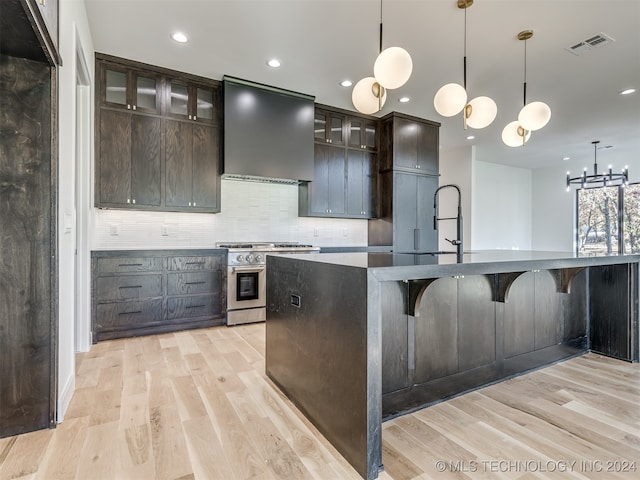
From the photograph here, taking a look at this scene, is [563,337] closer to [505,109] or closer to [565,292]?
[565,292]

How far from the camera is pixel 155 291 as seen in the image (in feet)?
11.4

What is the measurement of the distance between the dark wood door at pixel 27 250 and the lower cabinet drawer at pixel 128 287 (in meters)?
1.67

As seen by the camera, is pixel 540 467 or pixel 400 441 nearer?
pixel 540 467

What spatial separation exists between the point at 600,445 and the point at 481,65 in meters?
3.50

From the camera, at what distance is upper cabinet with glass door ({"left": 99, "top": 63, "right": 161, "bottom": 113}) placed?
346cm

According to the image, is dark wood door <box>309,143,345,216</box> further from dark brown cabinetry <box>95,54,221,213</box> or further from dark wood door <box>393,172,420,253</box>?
dark brown cabinetry <box>95,54,221,213</box>

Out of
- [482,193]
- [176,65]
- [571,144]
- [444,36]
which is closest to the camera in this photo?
[444,36]

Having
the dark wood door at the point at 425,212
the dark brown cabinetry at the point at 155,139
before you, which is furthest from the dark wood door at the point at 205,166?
the dark wood door at the point at 425,212

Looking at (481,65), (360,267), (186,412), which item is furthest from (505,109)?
(186,412)

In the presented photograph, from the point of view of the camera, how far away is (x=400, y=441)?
63.1 inches

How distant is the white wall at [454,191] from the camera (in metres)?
7.00

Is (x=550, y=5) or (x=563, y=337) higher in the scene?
(x=550, y=5)

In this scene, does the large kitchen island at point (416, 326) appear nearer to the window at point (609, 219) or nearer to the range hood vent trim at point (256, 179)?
the range hood vent trim at point (256, 179)

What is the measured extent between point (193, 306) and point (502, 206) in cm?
792
